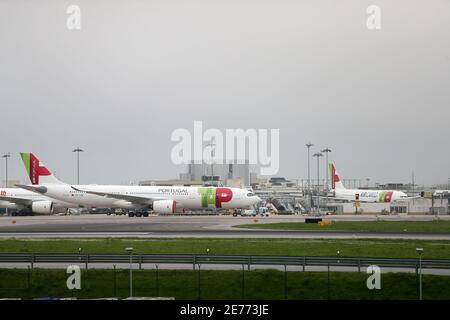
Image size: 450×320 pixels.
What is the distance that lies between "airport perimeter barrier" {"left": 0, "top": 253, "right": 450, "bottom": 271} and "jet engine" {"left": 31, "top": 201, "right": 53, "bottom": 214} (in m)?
75.9

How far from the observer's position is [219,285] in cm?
3812

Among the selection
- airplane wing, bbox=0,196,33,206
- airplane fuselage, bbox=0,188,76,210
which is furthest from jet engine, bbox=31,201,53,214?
airplane wing, bbox=0,196,33,206

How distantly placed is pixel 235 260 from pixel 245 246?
12660mm

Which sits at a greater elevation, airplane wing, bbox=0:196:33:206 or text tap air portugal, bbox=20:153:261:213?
text tap air portugal, bbox=20:153:261:213

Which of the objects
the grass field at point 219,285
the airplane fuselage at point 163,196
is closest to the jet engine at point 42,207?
the airplane fuselage at point 163,196

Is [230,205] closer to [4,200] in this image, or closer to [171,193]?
[171,193]

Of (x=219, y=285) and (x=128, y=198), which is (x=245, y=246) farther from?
(x=128, y=198)

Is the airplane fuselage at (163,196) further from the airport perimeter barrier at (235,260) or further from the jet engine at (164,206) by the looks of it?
the airport perimeter barrier at (235,260)

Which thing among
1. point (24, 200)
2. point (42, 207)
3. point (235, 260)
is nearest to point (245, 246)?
point (235, 260)

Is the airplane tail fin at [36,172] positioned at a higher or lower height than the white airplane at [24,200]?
higher

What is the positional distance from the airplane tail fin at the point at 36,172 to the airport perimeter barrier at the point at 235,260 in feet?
249

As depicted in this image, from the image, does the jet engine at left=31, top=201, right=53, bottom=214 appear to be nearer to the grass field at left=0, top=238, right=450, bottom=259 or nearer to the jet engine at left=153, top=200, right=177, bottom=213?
the jet engine at left=153, top=200, right=177, bottom=213

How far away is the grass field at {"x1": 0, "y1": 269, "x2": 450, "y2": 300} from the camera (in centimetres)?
3638

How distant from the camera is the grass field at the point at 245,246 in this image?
1975 inches
